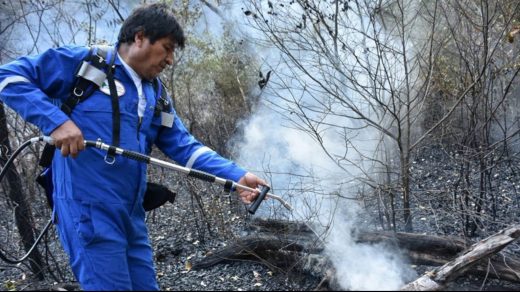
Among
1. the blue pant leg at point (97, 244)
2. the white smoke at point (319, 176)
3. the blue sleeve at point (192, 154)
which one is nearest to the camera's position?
the blue pant leg at point (97, 244)

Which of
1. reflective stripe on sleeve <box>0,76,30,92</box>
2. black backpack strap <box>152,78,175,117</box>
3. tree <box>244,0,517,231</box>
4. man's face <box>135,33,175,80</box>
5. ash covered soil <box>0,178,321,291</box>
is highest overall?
tree <box>244,0,517,231</box>

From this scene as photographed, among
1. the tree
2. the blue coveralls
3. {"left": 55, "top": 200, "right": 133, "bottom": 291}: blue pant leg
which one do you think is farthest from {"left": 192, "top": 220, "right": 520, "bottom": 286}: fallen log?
{"left": 55, "top": 200, "right": 133, "bottom": 291}: blue pant leg

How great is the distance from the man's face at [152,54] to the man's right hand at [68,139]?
62cm

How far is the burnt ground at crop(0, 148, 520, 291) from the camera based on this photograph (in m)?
4.98

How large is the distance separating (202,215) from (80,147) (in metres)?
3.87

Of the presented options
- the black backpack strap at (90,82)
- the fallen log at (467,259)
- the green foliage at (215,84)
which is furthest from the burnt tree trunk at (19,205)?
the fallen log at (467,259)

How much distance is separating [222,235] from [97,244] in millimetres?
3623

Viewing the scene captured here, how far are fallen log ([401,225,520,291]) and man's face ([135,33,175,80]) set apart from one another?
7.29ft

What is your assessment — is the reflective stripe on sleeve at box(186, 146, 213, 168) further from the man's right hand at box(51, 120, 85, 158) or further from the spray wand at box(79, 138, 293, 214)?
the man's right hand at box(51, 120, 85, 158)

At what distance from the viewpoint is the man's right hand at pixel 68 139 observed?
272 centimetres

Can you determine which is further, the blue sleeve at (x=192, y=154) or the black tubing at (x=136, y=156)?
the blue sleeve at (x=192, y=154)

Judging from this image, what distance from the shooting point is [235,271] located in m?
5.29

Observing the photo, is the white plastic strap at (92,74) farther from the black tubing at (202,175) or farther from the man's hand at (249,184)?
the man's hand at (249,184)

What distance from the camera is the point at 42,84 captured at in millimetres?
3051
